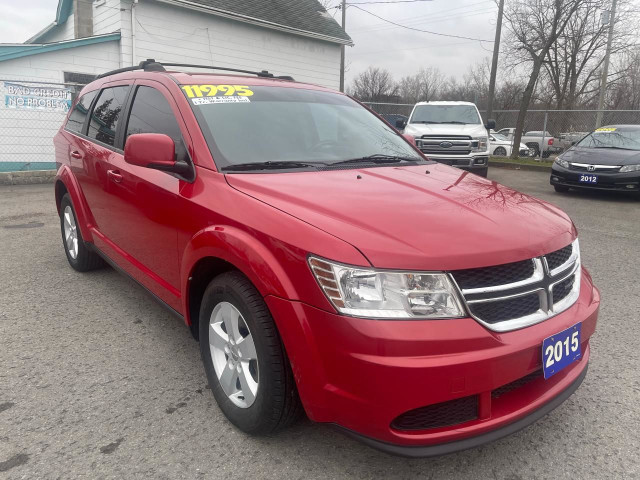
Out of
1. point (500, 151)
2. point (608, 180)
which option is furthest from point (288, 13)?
point (608, 180)

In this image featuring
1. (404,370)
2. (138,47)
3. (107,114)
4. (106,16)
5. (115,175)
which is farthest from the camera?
(106,16)

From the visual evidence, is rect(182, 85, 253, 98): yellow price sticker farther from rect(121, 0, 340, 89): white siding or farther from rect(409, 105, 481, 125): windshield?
rect(121, 0, 340, 89): white siding

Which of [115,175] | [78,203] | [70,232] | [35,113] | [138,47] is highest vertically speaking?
[138,47]

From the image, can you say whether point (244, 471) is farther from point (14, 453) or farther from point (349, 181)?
point (349, 181)

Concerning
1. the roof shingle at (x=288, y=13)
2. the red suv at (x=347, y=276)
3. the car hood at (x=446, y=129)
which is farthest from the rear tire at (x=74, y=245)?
the roof shingle at (x=288, y=13)

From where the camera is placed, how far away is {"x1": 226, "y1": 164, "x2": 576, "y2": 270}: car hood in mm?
1863

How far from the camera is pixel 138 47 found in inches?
490

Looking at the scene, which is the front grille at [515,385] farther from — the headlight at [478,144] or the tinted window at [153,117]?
the headlight at [478,144]

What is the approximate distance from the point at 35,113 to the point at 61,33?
6074 millimetres

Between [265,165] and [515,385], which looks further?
[265,165]

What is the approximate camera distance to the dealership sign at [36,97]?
10.5m

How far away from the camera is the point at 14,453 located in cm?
220

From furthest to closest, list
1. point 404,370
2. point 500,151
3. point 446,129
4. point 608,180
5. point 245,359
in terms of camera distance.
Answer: point 500,151 → point 446,129 → point 608,180 → point 245,359 → point 404,370

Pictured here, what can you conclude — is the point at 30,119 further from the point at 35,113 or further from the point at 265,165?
the point at 265,165
